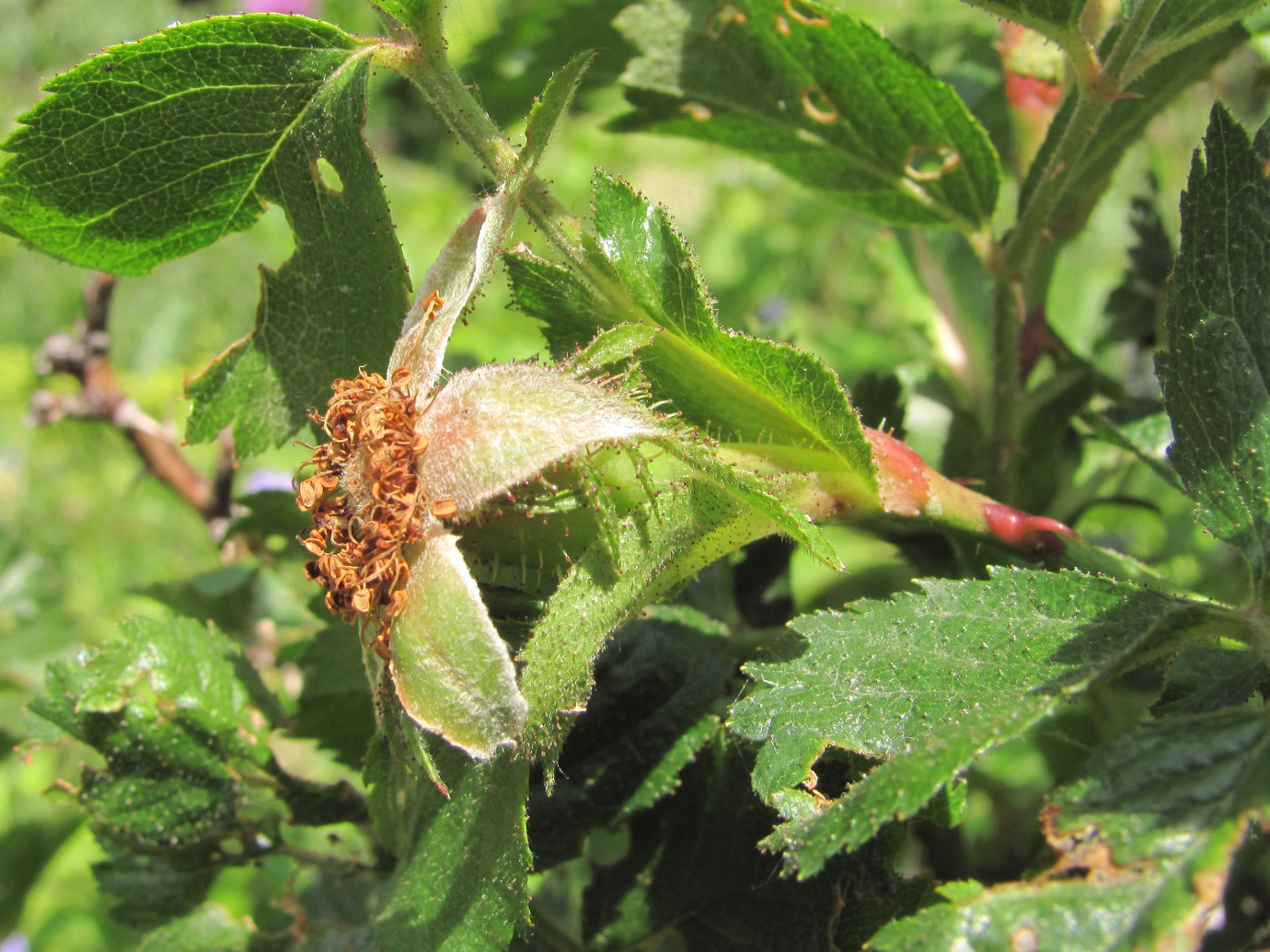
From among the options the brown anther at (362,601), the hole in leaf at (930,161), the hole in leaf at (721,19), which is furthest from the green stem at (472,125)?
the hole in leaf at (930,161)

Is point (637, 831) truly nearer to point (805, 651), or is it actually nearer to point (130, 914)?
point (805, 651)

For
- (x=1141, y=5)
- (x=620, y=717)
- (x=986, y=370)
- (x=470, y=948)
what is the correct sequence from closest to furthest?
(x=470, y=948)
(x=1141, y=5)
(x=620, y=717)
(x=986, y=370)

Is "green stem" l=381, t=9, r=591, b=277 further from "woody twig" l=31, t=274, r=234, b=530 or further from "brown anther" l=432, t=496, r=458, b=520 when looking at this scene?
"woody twig" l=31, t=274, r=234, b=530

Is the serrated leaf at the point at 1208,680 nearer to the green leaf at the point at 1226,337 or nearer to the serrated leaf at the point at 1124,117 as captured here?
the green leaf at the point at 1226,337

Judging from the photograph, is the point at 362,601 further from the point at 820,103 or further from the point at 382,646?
the point at 820,103

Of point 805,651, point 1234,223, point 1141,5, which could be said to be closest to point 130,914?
point 805,651

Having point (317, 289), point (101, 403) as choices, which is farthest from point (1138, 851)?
point (101, 403)
